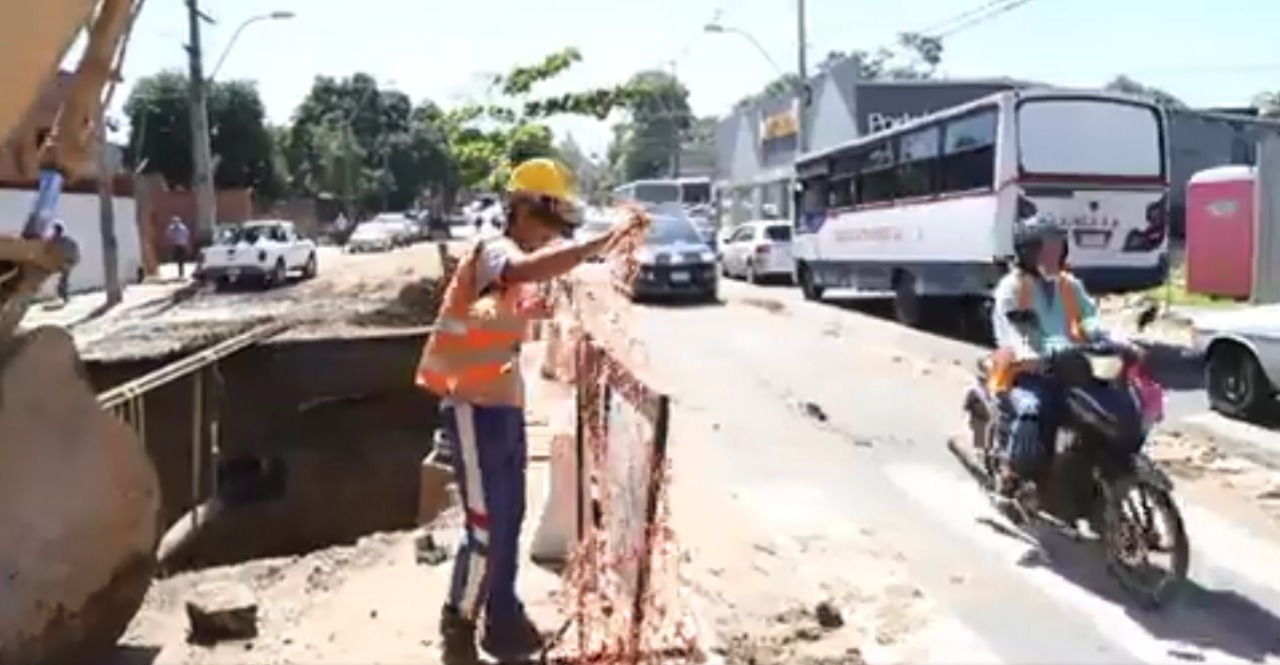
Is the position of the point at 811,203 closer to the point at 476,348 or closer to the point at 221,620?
the point at 221,620

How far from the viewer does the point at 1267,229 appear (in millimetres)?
19234

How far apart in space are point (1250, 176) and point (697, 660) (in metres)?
20.3

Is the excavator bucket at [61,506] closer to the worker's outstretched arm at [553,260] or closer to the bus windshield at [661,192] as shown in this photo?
the worker's outstretched arm at [553,260]

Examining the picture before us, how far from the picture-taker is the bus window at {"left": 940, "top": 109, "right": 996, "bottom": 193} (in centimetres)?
1805

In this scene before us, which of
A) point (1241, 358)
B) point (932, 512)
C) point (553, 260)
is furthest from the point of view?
point (1241, 358)

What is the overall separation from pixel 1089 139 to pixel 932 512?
33.0 ft

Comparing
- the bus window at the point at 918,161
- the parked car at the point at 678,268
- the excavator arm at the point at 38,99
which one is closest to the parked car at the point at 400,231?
the parked car at the point at 678,268

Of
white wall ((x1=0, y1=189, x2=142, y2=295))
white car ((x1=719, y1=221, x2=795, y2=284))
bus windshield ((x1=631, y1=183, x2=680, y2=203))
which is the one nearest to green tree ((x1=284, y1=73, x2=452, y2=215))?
bus windshield ((x1=631, y1=183, x2=680, y2=203))

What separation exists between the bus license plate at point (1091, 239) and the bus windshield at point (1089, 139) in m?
0.70

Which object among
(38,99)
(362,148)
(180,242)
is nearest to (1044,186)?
(38,99)

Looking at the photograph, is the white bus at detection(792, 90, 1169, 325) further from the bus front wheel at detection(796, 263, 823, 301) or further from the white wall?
the white wall

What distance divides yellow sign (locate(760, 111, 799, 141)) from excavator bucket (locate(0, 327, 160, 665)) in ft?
170

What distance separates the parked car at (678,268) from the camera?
26188 mm

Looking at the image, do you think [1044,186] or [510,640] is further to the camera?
[1044,186]
